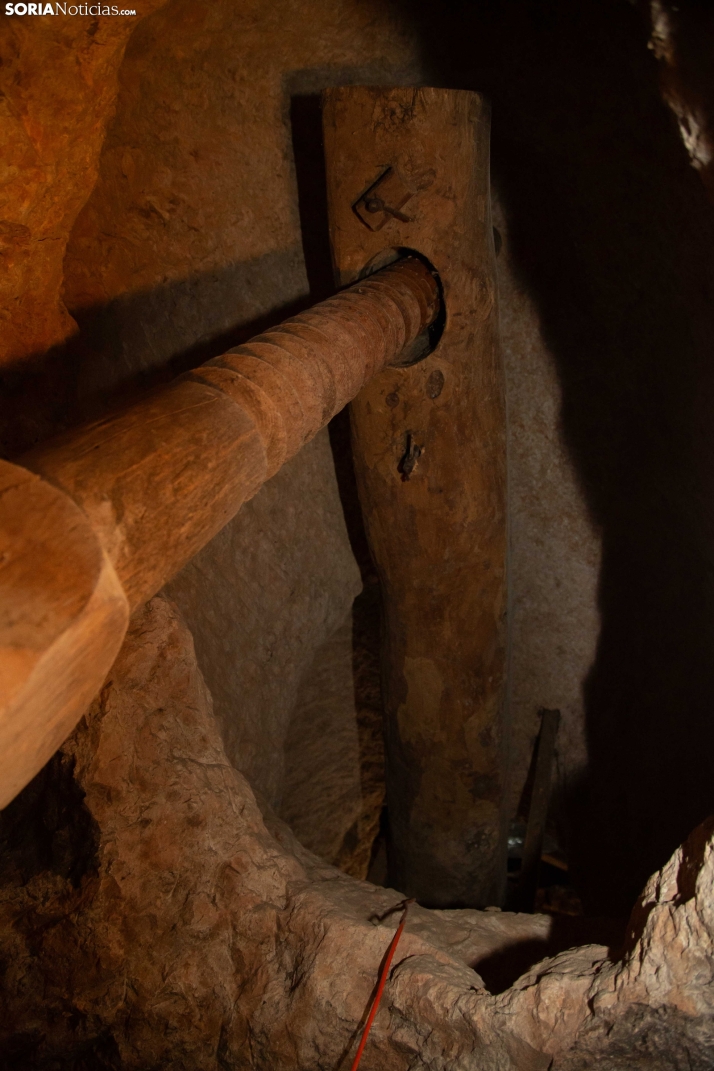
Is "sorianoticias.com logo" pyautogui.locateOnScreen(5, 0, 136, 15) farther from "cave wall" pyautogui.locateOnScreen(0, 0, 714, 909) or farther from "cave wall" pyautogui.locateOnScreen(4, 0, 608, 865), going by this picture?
"cave wall" pyautogui.locateOnScreen(4, 0, 608, 865)

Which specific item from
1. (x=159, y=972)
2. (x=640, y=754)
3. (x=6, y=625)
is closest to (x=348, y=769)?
(x=640, y=754)

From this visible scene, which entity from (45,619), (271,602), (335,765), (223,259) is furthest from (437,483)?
(45,619)

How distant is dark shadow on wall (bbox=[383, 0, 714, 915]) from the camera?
2.79 m

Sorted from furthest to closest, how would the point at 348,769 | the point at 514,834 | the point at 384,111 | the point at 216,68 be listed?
1. the point at 514,834
2. the point at 348,769
3. the point at 216,68
4. the point at 384,111

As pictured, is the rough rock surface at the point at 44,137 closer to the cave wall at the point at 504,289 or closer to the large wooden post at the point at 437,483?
the cave wall at the point at 504,289

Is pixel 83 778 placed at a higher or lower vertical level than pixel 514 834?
higher

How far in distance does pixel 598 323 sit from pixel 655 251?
0.75 metres

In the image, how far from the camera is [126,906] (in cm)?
184

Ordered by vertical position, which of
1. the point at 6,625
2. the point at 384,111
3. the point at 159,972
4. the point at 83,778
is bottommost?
the point at 159,972

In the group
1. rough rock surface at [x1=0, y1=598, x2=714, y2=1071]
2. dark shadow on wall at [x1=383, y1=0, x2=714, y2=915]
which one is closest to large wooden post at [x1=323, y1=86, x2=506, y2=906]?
dark shadow on wall at [x1=383, y1=0, x2=714, y2=915]

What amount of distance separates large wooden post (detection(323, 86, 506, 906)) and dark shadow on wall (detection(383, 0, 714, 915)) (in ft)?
2.45

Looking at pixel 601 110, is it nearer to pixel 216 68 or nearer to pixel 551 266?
pixel 551 266

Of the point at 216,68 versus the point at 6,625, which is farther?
the point at 216,68

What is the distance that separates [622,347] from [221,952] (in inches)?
130
